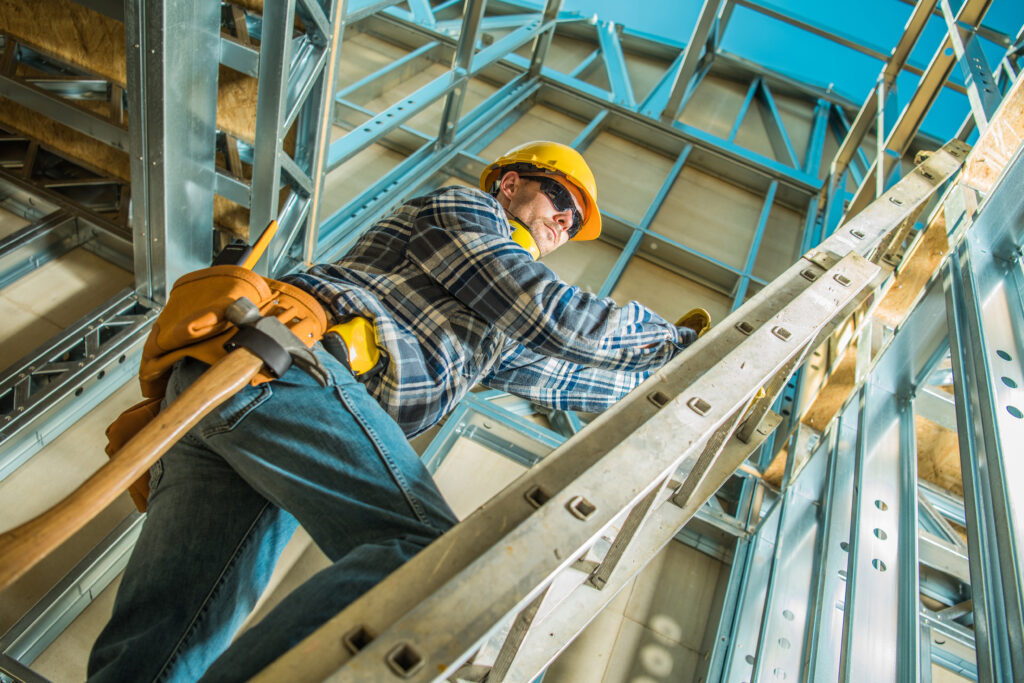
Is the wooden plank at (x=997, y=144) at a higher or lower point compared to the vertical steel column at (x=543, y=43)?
lower

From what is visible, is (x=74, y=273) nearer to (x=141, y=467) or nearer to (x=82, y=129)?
(x=82, y=129)

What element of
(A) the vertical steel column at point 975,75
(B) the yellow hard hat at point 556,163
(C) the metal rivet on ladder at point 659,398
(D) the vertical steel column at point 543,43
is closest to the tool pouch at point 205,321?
(C) the metal rivet on ladder at point 659,398

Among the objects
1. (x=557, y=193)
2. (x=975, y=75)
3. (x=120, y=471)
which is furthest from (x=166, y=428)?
(x=975, y=75)

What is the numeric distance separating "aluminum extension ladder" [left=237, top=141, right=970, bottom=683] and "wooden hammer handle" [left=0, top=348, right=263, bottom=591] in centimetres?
59

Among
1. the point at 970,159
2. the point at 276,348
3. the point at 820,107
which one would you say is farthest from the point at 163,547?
the point at 820,107

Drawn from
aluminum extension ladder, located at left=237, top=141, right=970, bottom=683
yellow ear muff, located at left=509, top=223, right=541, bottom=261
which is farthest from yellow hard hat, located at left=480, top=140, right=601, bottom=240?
aluminum extension ladder, located at left=237, top=141, right=970, bottom=683

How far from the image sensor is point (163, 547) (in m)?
1.88

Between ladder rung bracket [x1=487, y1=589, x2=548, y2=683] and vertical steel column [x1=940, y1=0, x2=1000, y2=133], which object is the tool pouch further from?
vertical steel column [x1=940, y1=0, x2=1000, y2=133]

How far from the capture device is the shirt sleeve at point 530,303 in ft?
7.93

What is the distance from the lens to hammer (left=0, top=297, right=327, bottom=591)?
1.36 m

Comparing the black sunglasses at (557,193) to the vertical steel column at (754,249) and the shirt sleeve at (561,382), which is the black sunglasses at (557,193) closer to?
the shirt sleeve at (561,382)

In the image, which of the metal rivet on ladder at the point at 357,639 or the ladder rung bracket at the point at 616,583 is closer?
the metal rivet on ladder at the point at 357,639

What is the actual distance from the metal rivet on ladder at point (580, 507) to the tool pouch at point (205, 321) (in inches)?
36.7

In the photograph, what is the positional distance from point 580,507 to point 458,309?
1323 millimetres
